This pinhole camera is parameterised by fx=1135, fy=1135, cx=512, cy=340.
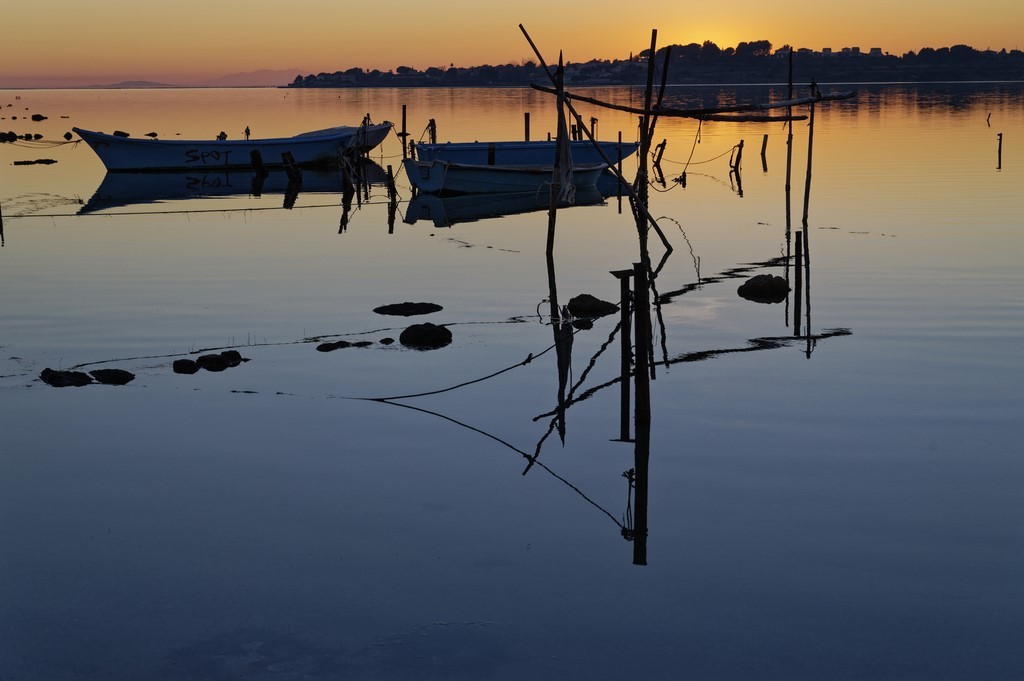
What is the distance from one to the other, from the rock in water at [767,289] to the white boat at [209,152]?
3158 cm

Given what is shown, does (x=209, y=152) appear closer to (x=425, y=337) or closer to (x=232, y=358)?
(x=425, y=337)

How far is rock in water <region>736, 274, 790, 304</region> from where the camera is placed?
64.4 feet

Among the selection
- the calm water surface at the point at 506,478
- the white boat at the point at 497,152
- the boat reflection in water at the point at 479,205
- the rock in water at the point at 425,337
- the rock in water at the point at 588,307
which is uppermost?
the white boat at the point at 497,152

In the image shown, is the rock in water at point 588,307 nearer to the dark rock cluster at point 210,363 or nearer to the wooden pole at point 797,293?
the wooden pole at point 797,293

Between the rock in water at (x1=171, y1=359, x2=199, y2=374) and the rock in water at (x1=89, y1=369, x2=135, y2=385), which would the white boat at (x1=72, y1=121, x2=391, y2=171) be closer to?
the rock in water at (x1=171, y1=359, x2=199, y2=374)

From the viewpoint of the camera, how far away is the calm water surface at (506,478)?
292 inches

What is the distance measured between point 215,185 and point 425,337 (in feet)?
107

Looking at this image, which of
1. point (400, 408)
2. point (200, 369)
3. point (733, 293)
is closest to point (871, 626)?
point (400, 408)

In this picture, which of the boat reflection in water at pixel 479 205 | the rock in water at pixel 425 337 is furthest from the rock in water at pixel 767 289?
the boat reflection in water at pixel 479 205

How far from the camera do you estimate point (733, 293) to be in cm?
2045

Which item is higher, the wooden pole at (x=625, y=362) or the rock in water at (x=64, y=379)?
the wooden pole at (x=625, y=362)

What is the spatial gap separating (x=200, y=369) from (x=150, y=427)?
99.9 inches

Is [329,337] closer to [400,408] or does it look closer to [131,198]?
[400,408]

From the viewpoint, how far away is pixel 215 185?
152ft
